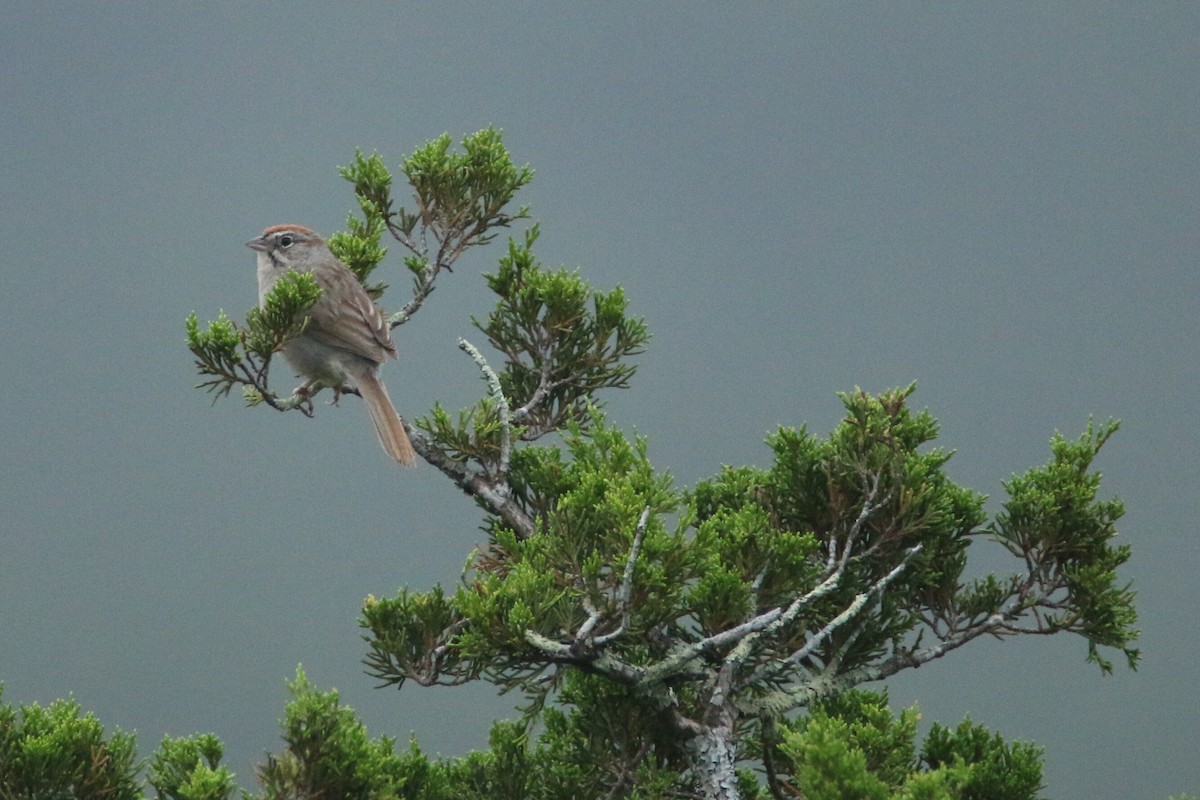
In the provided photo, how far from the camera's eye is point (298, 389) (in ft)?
27.3

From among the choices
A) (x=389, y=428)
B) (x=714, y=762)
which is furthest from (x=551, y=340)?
(x=714, y=762)

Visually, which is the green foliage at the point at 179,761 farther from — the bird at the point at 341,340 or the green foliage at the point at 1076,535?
the green foliage at the point at 1076,535

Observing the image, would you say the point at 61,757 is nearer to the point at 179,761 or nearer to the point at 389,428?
the point at 179,761

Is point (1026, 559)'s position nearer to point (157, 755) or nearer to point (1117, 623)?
point (1117, 623)

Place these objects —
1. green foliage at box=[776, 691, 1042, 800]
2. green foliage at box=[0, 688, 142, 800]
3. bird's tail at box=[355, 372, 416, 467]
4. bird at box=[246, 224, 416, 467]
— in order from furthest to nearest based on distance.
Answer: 1. bird at box=[246, 224, 416, 467]
2. bird's tail at box=[355, 372, 416, 467]
3. green foliage at box=[0, 688, 142, 800]
4. green foliage at box=[776, 691, 1042, 800]

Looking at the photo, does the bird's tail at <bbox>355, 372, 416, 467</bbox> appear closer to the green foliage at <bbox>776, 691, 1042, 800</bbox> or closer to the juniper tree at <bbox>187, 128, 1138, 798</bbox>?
the juniper tree at <bbox>187, 128, 1138, 798</bbox>

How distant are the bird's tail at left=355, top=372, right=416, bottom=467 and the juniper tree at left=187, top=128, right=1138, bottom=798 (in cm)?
14

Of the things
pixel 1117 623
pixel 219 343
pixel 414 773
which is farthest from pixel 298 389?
pixel 1117 623

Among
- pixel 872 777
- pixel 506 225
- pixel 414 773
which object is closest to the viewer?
pixel 872 777

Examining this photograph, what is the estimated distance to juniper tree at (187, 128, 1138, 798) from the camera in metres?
6.21

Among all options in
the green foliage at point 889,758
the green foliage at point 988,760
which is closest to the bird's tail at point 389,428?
the green foliage at point 889,758

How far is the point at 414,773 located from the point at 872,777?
2.40 m

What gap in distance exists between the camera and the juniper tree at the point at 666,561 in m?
6.21

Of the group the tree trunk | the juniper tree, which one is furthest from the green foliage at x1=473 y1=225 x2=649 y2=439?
the tree trunk
